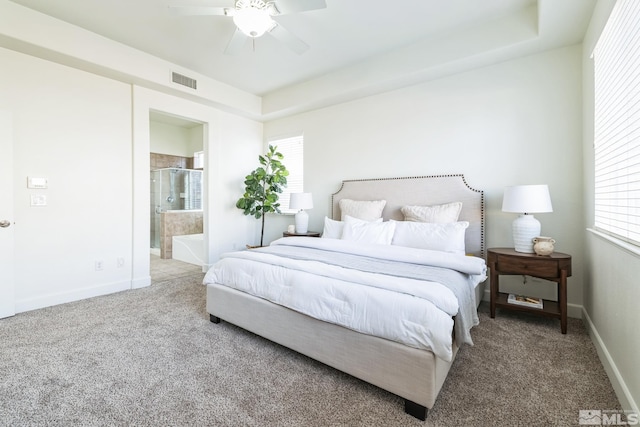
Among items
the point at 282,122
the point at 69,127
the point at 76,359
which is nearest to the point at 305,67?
the point at 282,122

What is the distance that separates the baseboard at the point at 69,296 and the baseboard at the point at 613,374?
15.2 ft

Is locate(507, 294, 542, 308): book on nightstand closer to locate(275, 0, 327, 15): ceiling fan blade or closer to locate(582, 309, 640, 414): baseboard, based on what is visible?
locate(582, 309, 640, 414): baseboard

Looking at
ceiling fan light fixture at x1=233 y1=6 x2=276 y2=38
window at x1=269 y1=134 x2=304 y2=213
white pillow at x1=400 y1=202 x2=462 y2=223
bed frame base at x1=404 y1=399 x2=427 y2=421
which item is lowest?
bed frame base at x1=404 y1=399 x2=427 y2=421

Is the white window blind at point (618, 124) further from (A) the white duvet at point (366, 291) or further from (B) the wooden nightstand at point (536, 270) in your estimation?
(A) the white duvet at point (366, 291)

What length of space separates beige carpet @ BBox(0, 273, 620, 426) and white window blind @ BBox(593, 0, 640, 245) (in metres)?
0.99

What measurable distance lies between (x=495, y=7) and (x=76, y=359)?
4538 millimetres

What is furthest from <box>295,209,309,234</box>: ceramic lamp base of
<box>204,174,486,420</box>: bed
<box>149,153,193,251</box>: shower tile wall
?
<box>149,153,193,251</box>: shower tile wall

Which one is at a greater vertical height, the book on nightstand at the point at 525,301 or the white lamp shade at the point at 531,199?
the white lamp shade at the point at 531,199

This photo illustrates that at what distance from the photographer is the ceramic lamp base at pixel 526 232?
8.67ft

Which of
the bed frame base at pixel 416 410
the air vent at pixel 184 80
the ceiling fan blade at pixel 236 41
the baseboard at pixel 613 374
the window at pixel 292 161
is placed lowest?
the bed frame base at pixel 416 410

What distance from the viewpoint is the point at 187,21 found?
2863mm

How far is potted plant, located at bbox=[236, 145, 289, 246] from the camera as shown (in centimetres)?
467

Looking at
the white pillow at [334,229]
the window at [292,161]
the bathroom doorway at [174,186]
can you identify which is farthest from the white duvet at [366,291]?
the bathroom doorway at [174,186]

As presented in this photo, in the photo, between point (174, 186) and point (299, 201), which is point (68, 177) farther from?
point (174, 186)
